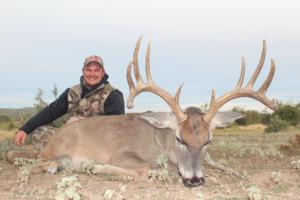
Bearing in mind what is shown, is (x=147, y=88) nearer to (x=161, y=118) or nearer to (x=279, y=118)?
(x=161, y=118)

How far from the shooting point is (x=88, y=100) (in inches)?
372

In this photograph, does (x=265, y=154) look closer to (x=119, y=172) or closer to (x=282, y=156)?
(x=282, y=156)

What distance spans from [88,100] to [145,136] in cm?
182

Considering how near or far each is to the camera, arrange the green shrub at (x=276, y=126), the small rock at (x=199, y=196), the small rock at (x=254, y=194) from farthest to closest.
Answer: the green shrub at (x=276, y=126), the small rock at (x=199, y=196), the small rock at (x=254, y=194)

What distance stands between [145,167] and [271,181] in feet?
5.41

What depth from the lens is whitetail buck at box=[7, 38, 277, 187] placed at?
6758 mm

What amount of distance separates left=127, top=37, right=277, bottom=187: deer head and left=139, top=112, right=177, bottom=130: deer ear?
0.60 ft

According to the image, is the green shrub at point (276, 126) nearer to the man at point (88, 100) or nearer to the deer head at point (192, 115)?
the man at point (88, 100)

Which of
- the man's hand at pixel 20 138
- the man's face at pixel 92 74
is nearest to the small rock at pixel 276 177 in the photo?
the man's face at pixel 92 74

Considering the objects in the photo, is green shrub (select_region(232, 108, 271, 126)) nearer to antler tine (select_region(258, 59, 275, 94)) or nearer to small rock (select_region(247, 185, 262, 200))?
antler tine (select_region(258, 59, 275, 94))

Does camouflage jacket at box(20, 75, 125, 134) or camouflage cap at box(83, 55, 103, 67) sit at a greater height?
camouflage cap at box(83, 55, 103, 67)

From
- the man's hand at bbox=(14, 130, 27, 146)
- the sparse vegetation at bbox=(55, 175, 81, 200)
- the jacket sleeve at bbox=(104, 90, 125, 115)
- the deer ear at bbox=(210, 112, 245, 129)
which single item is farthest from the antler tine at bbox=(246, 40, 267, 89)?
the man's hand at bbox=(14, 130, 27, 146)

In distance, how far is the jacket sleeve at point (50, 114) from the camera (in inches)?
379

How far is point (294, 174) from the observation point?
25.1 ft
